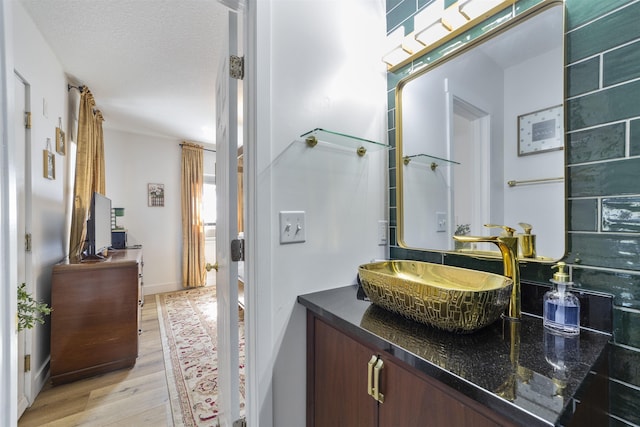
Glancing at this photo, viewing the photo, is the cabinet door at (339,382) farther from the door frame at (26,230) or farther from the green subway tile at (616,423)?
the door frame at (26,230)

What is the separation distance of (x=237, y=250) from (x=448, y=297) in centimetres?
76

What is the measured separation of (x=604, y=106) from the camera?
0.72m

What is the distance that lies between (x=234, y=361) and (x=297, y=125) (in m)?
1.00

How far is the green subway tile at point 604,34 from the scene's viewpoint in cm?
68

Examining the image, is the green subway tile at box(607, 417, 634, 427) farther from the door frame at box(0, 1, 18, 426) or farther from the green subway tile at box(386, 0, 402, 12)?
the green subway tile at box(386, 0, 402, 12)

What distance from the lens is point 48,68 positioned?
2074 millimetres

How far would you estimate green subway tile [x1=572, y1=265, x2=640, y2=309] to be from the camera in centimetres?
68

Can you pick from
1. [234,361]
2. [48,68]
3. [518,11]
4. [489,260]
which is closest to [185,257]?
[48,68]

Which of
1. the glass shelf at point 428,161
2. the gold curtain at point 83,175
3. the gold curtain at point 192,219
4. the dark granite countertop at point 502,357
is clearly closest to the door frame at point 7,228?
the dark granite countertop at point 502,357

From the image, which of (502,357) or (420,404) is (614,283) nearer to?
(502,357)

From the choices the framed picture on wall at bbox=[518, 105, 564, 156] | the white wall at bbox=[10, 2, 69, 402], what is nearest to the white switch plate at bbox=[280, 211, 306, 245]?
the framed picture on wall at bbox=[518, 105, 564, 156]

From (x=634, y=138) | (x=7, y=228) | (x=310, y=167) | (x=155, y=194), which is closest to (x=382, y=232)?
(x=310, y=167)

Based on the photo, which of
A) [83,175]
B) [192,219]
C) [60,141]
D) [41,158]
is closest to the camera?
[41,158]

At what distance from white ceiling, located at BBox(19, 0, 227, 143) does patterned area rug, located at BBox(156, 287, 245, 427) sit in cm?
236
